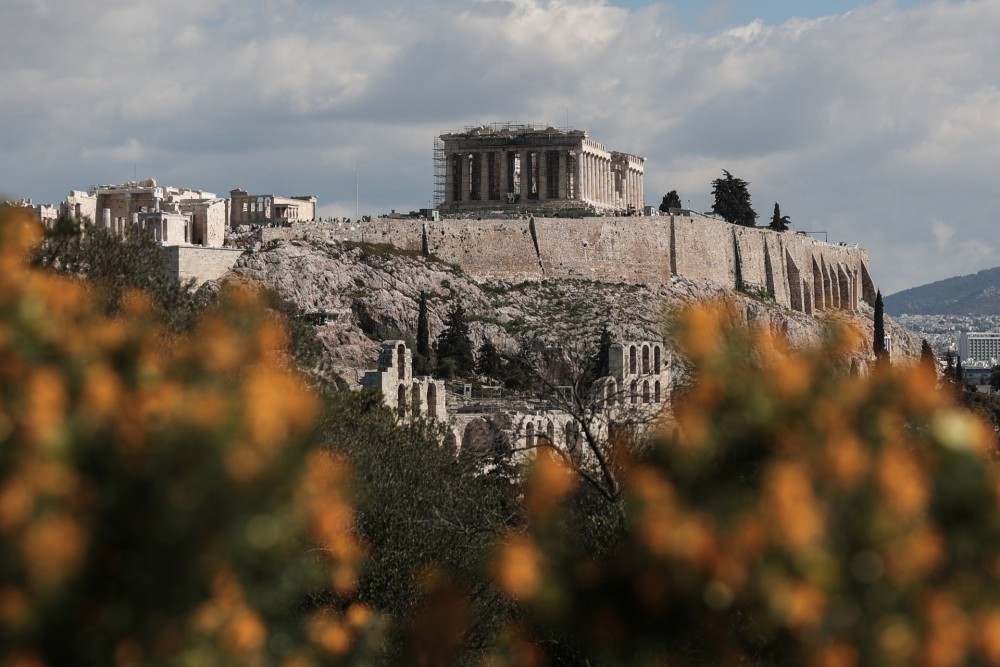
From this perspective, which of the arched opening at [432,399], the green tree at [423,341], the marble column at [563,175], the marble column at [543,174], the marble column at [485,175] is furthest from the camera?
the marble column at [485,175]

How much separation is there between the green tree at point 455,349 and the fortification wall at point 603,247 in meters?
8.18

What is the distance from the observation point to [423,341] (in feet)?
204

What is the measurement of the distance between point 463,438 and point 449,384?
36.0 feet

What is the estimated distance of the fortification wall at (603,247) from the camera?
2837 inches

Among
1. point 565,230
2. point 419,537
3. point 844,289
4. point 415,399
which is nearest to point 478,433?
point 415,399

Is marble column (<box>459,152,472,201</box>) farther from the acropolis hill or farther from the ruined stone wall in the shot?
the ruined stone wall

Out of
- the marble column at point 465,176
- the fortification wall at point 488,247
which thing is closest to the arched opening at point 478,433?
the fortification wall at point 488,247

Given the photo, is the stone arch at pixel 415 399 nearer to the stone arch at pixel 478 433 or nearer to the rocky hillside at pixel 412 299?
the stone arch at pixel 478 433

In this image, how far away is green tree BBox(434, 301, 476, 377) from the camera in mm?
60219

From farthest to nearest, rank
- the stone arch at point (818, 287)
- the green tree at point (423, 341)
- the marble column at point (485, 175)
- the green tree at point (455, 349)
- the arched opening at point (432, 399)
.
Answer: the stone arch at point (818, 287) → the marble column at point (485, 175) → the green tree at point (455, 349) → the green tree at point (423, 341) → the arched opening at point (432, 399)

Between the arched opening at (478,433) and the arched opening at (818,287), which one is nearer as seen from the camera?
the arched opening at (478,433)

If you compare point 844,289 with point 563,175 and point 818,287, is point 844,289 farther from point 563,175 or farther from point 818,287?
point 563,175

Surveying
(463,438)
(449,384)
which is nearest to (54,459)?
(463,438)

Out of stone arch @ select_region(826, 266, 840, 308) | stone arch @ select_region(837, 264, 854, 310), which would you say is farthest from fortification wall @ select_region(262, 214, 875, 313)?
stone arch @ select_region(837, 264, 854, 310)
